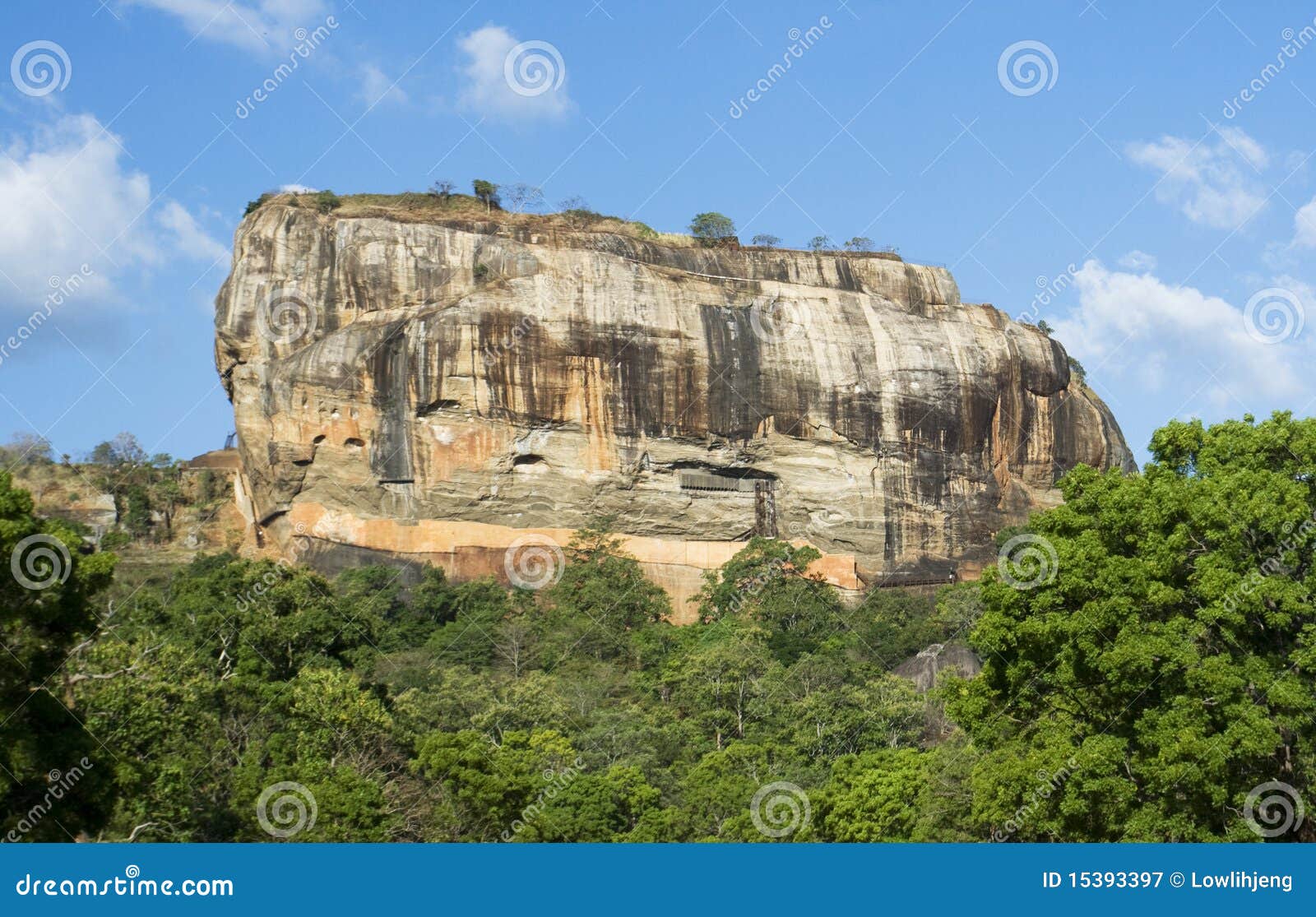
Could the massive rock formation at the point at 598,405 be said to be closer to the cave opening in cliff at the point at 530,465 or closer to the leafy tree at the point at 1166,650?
the cave opening in cliff at the point at 530,465

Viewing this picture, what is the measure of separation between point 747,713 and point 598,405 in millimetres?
21658

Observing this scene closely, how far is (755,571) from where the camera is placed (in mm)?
59625

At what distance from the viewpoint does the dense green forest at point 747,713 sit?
22.6 m

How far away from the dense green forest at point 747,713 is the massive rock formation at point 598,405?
15357 mm

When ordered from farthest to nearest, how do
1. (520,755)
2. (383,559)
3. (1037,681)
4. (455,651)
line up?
(383,559) → (455,651) → (520,755) → (1037,681)

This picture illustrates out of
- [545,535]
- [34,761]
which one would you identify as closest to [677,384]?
[545,535]

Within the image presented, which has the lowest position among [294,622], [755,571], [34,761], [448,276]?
[34,761]

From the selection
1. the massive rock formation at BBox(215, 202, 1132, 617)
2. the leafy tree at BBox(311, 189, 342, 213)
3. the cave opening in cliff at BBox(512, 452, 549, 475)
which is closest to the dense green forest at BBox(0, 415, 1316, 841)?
the massive rock formation at BBox(215, 202, 1132, 617)

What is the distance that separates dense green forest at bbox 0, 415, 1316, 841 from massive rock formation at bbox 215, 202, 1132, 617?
15.4 meters

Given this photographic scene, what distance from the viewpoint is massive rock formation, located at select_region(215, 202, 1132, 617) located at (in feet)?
197

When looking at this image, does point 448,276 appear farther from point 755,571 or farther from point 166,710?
point 166,710

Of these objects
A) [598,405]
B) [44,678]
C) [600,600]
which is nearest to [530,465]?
[598,405]

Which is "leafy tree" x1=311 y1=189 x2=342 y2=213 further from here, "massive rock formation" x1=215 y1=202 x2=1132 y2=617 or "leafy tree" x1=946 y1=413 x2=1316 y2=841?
"leafy tree" x1=946 y1=413 x2=1316 y2=841

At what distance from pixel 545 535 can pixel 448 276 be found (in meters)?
10.8
